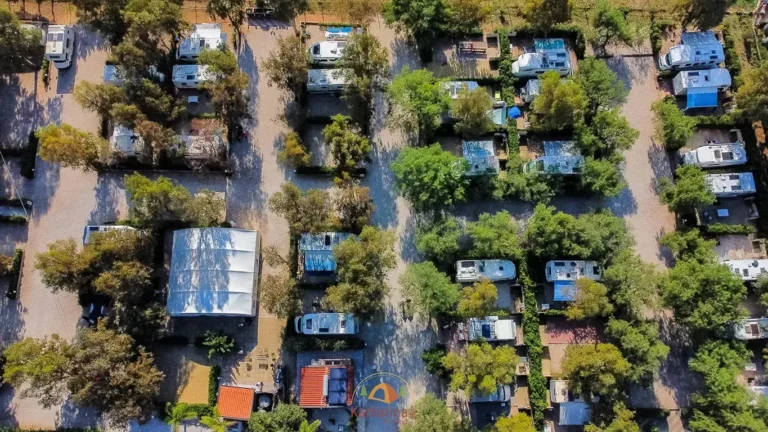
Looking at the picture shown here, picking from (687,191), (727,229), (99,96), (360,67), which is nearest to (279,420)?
(360,67)

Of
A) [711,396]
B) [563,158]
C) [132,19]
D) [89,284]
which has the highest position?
[132,19]

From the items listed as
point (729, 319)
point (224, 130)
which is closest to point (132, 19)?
point (224, 130)

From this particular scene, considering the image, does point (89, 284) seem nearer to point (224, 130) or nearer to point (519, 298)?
point (224, 130)

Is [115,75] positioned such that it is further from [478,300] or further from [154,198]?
[478,300]

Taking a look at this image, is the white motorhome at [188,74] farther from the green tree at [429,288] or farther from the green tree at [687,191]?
the green tree at [687,191]

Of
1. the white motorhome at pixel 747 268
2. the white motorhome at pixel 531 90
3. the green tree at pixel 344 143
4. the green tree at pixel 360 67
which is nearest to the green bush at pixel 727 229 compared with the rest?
the white motorhome at pixel 747 268

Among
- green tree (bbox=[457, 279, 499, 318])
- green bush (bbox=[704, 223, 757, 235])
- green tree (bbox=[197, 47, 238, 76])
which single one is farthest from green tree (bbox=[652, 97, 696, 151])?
green tree (bbox=[197, 47, 238, 76])
